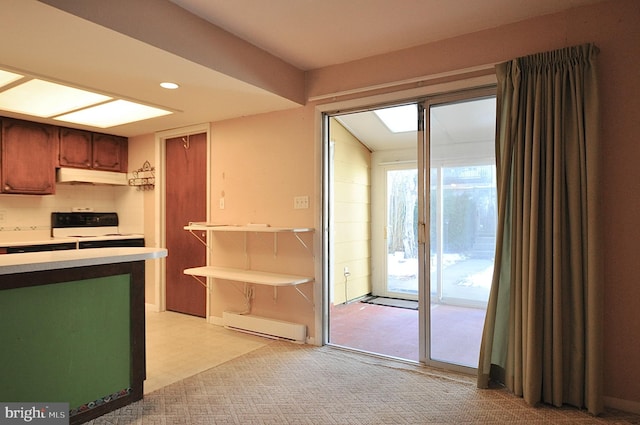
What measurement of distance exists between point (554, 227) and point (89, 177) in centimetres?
476

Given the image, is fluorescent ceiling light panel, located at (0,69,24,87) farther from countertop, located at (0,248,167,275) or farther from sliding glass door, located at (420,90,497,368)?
sliding glass door, located at (420,90,497,368)

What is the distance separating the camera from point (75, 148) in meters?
4.64

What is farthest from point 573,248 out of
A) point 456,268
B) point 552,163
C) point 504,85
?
point 504,85

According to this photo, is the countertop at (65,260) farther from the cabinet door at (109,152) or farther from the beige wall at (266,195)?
the cabinet door at (109,152)

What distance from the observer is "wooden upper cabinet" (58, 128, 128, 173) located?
15.0 feet

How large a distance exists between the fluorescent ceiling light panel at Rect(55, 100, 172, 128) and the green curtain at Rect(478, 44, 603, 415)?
3143 mm

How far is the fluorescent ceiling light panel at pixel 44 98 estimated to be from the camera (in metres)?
3.16

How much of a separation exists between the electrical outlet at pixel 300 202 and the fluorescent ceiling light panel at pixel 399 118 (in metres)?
1.72

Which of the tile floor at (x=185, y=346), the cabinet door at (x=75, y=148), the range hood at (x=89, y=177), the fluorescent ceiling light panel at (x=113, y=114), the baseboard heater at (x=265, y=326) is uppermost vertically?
the fluorescent ceiling light panel at (x=113, y=114)

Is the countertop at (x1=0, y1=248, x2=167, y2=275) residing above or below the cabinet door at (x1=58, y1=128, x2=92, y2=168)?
below

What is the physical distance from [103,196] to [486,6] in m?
4.95

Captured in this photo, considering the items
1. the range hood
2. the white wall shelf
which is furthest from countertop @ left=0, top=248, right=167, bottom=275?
the range hood

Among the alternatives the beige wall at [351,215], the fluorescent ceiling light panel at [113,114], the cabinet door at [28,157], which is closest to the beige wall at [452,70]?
the fluorescent ceiling light panel at [113,114]

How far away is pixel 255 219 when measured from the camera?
390 cm
